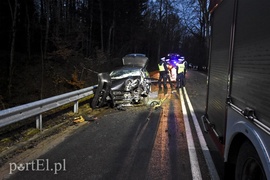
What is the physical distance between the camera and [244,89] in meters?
3.34

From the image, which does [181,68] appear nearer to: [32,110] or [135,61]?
[135,61]

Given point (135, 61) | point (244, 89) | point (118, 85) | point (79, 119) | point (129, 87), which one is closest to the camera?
point (244, 89)

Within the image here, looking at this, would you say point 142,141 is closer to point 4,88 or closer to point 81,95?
point 81,95

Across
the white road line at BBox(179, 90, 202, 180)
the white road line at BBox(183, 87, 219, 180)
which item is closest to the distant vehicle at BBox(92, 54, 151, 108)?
the white road line at BBox(183, 87, 219, 180)

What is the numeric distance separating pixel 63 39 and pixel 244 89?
18793 millimetres

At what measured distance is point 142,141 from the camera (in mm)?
6719

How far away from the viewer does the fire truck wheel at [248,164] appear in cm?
281

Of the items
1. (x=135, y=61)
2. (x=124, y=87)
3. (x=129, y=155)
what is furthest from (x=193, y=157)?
(x=135, y=61)

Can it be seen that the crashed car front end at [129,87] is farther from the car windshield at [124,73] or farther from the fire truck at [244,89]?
the fire truck at [244,89]

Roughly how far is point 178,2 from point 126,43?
74.3 feet

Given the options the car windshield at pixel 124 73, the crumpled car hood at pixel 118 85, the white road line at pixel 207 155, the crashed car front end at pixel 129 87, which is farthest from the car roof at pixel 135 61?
the white road line at pixel 207 155

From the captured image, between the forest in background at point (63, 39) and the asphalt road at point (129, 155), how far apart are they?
18.7ft

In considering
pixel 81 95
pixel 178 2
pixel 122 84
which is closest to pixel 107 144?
pixel 81 95

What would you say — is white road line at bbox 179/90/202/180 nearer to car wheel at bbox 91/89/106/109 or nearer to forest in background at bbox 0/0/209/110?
car wheel at bbox 91/89/106/109
